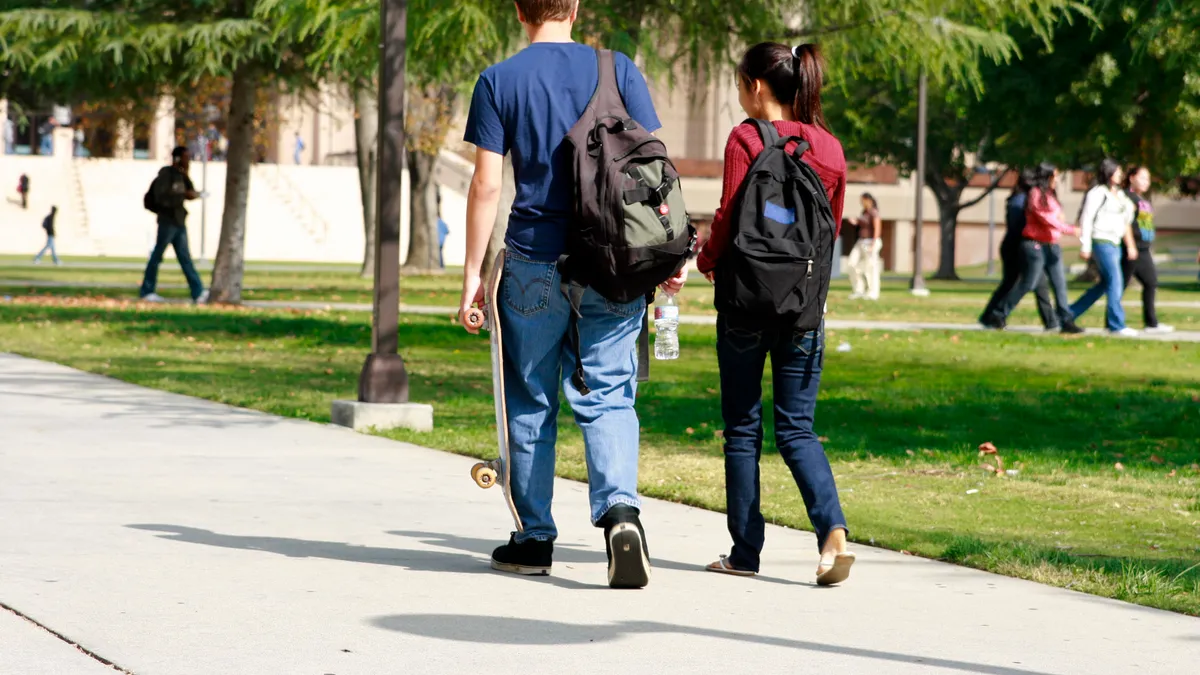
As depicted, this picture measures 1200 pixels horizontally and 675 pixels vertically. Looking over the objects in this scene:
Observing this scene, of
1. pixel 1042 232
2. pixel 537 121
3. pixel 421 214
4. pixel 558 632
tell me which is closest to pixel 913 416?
pixel 537 121

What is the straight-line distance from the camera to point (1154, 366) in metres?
14.9

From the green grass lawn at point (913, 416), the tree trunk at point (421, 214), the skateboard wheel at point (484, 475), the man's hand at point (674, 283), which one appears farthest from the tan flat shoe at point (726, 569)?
the tree trunk at point (421, 214)

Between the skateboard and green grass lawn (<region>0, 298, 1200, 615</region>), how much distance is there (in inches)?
37.3

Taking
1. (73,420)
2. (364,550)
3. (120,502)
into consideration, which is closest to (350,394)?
(73,420)

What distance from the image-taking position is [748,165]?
552 centimetres

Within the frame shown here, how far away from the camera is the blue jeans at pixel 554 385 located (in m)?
5.44

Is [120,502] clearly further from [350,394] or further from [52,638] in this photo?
[350,394]

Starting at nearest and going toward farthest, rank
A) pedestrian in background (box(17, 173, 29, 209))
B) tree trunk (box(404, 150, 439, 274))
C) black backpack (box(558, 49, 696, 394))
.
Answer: black backpack (box(558, 49, 696, 394))
tree trunk (box(404, 150, 439, 274))
pedestrian in background (box(17, 173, 29, 209))

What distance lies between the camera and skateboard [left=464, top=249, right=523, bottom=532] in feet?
18.1

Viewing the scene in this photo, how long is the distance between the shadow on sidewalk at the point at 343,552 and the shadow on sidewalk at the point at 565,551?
0.53ft

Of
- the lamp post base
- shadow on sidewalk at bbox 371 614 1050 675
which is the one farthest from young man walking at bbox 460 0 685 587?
the lamp post base

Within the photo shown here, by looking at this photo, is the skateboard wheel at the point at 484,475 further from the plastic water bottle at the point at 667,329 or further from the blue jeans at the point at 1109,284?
the blue jeans at the point at 1109,284

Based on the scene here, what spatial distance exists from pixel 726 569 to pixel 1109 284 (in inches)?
541

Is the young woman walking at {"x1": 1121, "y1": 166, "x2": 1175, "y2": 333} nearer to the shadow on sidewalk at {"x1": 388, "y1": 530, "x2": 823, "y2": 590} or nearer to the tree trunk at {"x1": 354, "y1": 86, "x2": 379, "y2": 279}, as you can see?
the shadow on sidewalk at {"x1": 388, "y1": 530, "x2": 823, "y2": 590}
